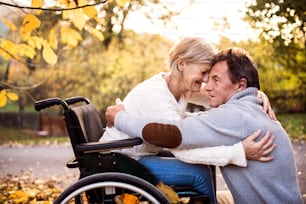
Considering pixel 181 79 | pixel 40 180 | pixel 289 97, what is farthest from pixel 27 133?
pixel 181 79

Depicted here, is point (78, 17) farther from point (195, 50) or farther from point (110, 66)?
point (110, 66)

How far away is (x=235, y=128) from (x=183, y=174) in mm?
342

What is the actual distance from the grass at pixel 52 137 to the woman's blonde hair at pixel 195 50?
4.99 m

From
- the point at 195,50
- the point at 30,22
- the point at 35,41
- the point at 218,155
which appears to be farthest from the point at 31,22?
the point at 218,155

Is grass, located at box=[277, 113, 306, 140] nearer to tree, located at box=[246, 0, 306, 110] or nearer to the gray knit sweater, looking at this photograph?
tree, located at box=[246, 0, 306, 110]

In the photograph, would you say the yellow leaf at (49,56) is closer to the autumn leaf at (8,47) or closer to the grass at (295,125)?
the autumn leaf at (8,47)

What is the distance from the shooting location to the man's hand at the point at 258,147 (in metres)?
2.87

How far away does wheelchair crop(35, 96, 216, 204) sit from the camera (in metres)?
2.73

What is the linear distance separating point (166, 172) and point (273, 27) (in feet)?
8.07

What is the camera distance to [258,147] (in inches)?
113

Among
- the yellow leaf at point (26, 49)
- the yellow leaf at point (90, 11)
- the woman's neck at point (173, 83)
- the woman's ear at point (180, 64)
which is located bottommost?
the woman's neck at point (173, 83)

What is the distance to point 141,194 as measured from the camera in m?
2.73

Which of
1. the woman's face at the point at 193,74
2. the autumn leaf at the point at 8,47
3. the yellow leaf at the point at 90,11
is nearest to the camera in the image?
the woman's face at the point at 193,74

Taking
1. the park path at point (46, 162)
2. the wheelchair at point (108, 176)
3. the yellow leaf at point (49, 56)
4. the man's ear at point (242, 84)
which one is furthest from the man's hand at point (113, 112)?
the park path at point (46, 162)
